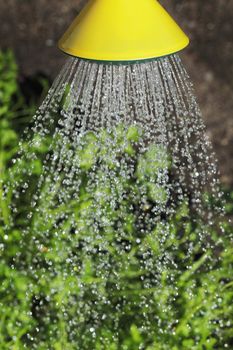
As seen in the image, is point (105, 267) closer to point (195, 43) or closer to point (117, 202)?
point (117, 202)

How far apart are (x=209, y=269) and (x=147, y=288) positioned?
0.77 feet

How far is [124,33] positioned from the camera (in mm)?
1185

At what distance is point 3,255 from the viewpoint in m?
2.24

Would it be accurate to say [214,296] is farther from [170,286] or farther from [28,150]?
[28,150]

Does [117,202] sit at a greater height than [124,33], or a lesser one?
lesser

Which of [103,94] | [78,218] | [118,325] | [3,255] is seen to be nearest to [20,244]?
[3,255]

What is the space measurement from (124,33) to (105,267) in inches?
48.2

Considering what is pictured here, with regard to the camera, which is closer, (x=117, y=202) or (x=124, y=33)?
(x=124, y=33)

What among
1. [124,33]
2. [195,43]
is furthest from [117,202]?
[124,33]

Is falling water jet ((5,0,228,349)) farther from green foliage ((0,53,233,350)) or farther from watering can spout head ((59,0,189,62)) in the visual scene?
watering can spout head ((59,0,189,62))

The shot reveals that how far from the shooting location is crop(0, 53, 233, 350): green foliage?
6.92ft

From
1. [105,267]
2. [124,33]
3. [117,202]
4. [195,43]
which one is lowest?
[105,267]

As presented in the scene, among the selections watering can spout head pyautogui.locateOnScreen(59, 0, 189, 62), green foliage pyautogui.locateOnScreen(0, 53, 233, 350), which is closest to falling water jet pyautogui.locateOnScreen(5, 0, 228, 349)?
green foliage pyautogui.locateOnScreen(0, 53, 233, 350)

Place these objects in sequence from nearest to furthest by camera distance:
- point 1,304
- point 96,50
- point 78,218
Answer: point 96,50, point 1,304, point 78,218
